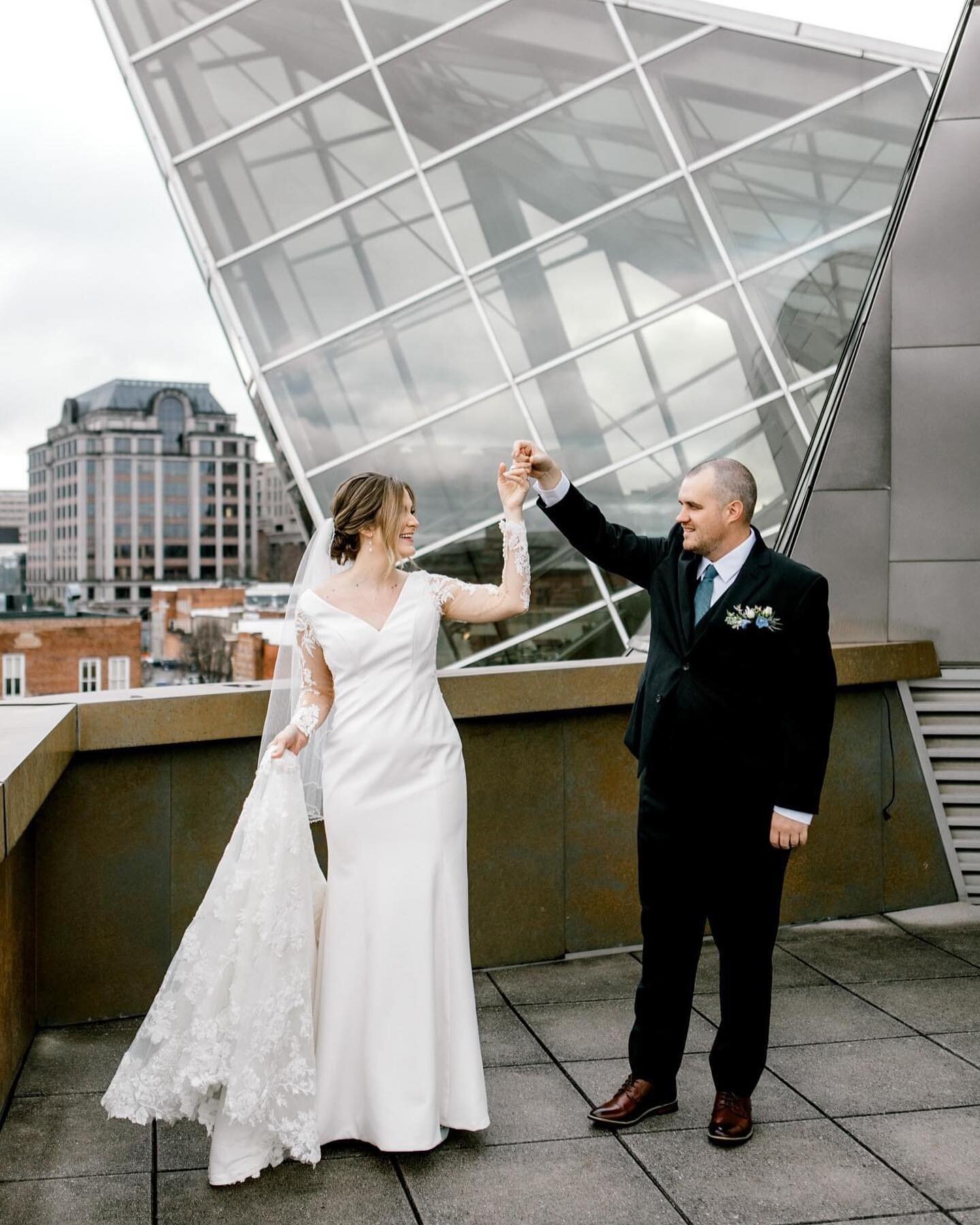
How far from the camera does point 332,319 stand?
13422mm

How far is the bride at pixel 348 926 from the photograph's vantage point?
3693mm

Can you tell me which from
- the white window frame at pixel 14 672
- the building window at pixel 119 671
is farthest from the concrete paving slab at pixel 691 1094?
the building window at pixel 119 671

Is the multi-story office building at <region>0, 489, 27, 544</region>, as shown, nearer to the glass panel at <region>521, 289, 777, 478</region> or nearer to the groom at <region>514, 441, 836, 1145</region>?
the glass panel at <region>521, 289, 777, 478</region>

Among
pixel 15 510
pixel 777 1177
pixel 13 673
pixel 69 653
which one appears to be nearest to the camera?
pixel 777 1177

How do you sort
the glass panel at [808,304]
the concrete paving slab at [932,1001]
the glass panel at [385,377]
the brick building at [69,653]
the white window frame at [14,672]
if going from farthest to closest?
the white window frame at [14,672] → the brick building at [69,653] → the glass panel at [385,377] → the glass panel at [808,304] → the concrete paving slab at [932,1001]

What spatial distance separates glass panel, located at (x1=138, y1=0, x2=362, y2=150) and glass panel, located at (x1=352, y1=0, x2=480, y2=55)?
0.22 meters

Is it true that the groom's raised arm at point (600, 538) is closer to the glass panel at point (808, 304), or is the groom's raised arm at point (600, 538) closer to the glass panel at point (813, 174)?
the glass panel at point (808, 304)

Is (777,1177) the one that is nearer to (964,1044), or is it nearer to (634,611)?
(964,1044)

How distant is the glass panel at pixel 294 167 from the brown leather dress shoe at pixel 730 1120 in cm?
1122

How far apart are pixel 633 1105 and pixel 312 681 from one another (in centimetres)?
175

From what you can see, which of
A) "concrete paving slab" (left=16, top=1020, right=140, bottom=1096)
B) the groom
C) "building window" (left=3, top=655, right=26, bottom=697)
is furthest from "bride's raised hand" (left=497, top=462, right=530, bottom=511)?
"building window" (left=3, top=655, right=26, bottom=697)

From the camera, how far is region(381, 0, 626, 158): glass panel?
13.1 metres

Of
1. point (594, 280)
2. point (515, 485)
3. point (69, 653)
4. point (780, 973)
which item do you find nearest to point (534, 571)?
point (594, 280)

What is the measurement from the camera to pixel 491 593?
413cm
